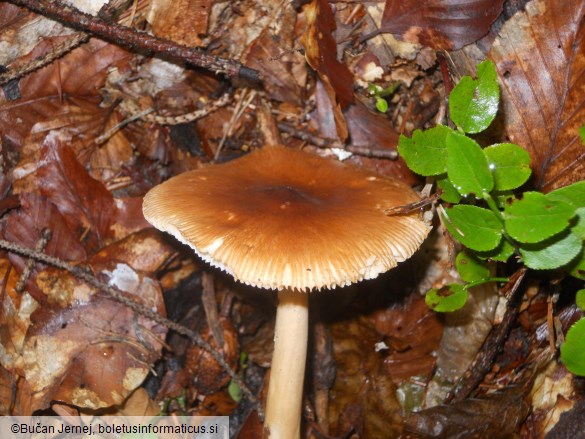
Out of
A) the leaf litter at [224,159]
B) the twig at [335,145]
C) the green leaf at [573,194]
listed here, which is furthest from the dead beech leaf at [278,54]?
the green leaf at [573,194]

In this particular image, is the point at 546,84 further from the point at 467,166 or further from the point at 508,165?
the point at 467,166

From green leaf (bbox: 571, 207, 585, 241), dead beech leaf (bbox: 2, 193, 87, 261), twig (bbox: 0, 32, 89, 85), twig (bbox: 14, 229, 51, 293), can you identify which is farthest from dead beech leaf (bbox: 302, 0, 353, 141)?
twig (bbox: 14, 229, 51, 293)

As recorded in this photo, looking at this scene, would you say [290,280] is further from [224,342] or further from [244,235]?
[224,342]

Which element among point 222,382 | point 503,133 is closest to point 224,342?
point 222,382

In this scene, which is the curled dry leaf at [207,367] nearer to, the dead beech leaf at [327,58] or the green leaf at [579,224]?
the dead beech leaf at [327,58]

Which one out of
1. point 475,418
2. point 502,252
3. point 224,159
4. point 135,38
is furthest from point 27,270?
point 475,418

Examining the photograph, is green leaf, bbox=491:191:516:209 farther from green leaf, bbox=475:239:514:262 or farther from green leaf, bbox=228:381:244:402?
green leaf, bbox=228:381:244:402
